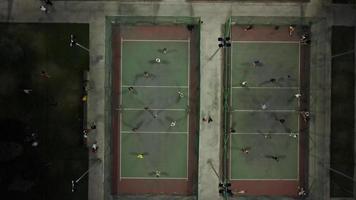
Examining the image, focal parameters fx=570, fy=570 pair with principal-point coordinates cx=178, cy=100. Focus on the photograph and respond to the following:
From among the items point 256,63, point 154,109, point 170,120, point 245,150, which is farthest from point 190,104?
point 256,63

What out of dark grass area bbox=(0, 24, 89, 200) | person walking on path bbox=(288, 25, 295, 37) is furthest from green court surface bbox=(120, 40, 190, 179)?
person walking on path bbox=(288, 25, 295, 37)

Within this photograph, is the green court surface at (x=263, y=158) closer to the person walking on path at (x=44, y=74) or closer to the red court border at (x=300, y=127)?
the red court border at (x=300, y=127)

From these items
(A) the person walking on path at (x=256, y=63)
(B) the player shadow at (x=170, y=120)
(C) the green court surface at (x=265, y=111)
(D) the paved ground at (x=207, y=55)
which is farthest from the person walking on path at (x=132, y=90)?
(A) the person walking on path at (x=256, y=63)

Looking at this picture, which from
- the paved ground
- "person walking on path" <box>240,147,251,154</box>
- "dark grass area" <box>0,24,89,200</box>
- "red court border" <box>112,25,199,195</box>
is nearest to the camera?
the paved ground

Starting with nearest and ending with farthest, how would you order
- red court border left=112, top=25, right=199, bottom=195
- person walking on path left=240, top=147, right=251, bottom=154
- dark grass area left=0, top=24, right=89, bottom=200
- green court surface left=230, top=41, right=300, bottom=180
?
dark grass area left=0, top=24, right=89, bottom=200 < red court border left=112, top=25, right=199, bottom=195 < green court surface left=230, top=41, right=300, bottom=180 < person walking on path left=240, top=147, right=251, bottom=154

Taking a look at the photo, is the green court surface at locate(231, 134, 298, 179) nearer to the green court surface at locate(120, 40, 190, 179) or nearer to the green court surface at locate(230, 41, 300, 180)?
the green court surface at locate(230, 41, 300, 180)

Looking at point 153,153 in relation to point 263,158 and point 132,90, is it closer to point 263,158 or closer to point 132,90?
point 132,90

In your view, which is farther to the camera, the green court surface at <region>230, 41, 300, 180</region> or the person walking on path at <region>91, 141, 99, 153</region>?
the green court surface at <region>230, 41, 300, 180</region>
